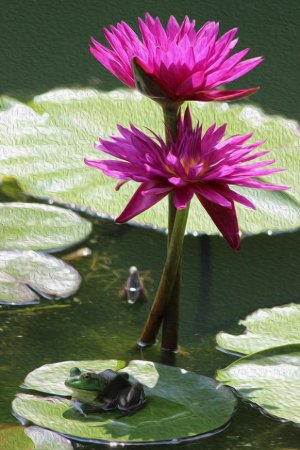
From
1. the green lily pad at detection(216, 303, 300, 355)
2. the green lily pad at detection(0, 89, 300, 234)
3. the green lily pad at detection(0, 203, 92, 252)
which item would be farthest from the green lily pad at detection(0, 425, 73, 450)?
the green lily pad at detection(0, 89, 300, 234)

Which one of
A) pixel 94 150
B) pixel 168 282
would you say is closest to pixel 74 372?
pixel 168 282

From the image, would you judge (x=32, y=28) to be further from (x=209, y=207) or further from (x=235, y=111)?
(x=209, y=207)

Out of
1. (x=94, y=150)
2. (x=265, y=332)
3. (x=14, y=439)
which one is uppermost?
(x=94, y=150)

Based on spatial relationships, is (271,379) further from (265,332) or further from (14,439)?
(14,439)

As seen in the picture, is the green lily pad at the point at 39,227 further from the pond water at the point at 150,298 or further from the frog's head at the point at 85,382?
the frog's head at the point at 85,382

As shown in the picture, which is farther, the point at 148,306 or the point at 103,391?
the point at 148,306

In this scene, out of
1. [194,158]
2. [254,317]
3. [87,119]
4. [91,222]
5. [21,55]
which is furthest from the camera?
[21,55]

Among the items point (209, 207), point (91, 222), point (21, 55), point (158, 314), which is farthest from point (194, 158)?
point (21, 55)
